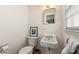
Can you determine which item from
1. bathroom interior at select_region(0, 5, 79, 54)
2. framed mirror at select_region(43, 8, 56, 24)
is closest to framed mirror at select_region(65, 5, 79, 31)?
bathroom interior at select_region(0, 5, 79, 54)

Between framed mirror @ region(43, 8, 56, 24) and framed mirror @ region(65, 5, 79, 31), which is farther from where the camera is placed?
framed mirror @ region(43, 8, 56, 24)

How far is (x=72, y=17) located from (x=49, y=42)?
40cm

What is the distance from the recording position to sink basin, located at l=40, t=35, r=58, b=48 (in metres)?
1.17

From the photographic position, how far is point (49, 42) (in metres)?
1.20

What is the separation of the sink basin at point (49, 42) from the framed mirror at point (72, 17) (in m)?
0.21

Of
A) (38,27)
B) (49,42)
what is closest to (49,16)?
(38,27)

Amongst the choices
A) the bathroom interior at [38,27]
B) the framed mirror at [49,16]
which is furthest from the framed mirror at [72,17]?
the framed mirror at [49,16]

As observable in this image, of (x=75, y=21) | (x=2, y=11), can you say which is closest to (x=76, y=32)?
(x=75, y=21)

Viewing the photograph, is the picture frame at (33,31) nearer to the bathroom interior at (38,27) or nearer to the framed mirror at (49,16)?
the bathroom interior at (38,27)

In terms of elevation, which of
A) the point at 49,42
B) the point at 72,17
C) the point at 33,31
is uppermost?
the point at 72,17

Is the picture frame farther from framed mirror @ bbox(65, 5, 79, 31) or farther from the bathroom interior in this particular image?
framed mirror @ bbox(65, 5, 79, 31)

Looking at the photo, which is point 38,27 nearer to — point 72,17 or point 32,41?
point 32,41

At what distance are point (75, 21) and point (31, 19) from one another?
500mm

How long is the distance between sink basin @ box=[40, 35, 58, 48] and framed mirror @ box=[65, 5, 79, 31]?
21 cm
